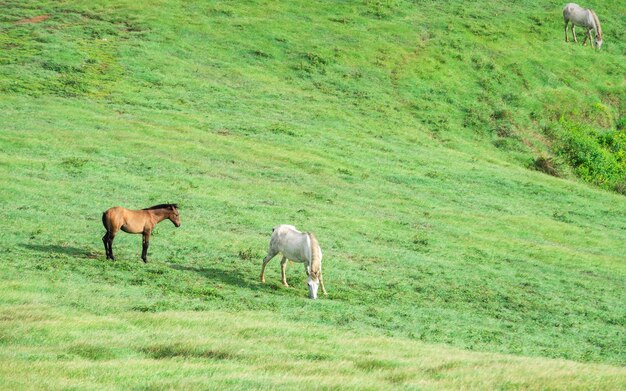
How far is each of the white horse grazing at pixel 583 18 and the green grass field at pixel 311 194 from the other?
2.01 metres

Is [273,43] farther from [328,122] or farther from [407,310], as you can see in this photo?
[407,310]

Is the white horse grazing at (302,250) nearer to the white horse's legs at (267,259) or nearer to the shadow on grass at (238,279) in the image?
the white horse's legs at (267,259)

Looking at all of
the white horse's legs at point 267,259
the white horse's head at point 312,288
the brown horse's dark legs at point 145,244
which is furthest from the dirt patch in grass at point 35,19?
the white horse's head at point 312,288

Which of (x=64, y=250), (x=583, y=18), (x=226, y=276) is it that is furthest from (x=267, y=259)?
(x=583, y=18)

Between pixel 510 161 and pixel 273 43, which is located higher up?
pixel 273 43

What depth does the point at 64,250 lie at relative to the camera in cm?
2772

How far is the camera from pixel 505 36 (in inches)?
3118

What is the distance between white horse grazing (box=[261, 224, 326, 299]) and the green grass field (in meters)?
0.79

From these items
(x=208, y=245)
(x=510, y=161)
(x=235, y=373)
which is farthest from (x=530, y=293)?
(x=510, y=161)

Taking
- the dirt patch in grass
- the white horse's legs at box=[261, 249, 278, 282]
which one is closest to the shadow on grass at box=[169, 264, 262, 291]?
the white horse's legs at box=[261, 249, 278, 282]

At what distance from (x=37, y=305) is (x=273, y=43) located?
50189 millimetres

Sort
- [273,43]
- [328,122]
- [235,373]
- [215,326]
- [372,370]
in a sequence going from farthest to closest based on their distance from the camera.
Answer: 1. [273,43]
2. [328,122]
3. [215,326]
4. [372,370]
5. [235,373]

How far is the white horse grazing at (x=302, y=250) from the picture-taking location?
26.0 m

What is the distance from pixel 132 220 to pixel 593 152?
136 ft
